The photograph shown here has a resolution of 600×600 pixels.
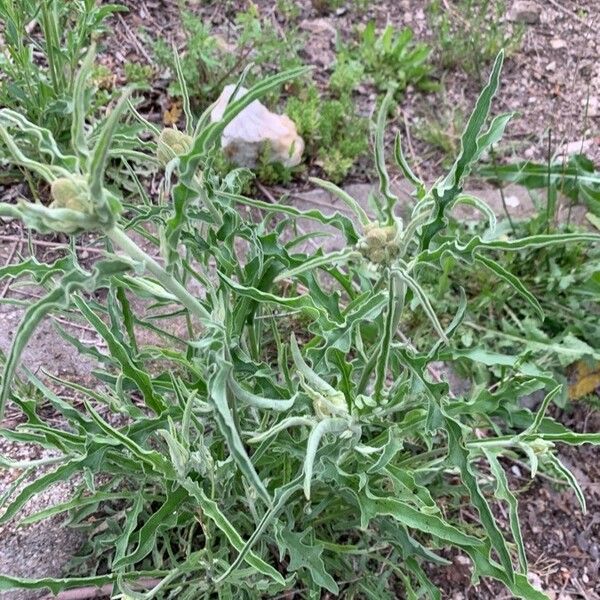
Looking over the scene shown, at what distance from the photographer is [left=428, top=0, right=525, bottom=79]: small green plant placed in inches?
137

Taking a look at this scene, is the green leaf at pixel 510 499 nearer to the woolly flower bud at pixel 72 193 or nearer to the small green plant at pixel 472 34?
the woolly flower bud at pixel 72 193

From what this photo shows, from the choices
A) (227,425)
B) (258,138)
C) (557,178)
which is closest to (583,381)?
(557,178)

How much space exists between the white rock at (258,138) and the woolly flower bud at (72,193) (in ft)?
6.09

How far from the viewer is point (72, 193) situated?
1054 millimetres

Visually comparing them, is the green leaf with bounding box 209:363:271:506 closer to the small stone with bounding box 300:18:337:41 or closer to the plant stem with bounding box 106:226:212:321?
the plant stem with bounding box 106:226:212:321

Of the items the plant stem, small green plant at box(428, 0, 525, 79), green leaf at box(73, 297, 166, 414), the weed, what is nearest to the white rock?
the weed

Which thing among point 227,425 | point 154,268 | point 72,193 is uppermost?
point 72,193

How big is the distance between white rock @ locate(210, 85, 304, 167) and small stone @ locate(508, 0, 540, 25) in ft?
4.85

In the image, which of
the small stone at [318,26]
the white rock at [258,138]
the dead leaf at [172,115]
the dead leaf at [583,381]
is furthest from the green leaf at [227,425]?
the small stone at [318,26]

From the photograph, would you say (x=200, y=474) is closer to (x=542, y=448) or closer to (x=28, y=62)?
(x=542, y=448)

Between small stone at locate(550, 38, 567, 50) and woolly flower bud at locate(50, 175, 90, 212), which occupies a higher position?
woolly flower bud at locate(50, 175, 90, 212)

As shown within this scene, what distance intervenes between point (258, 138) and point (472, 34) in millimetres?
1343

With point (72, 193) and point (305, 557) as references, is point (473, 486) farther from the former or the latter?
point (72, 193)

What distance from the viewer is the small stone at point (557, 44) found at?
3.65 metres
